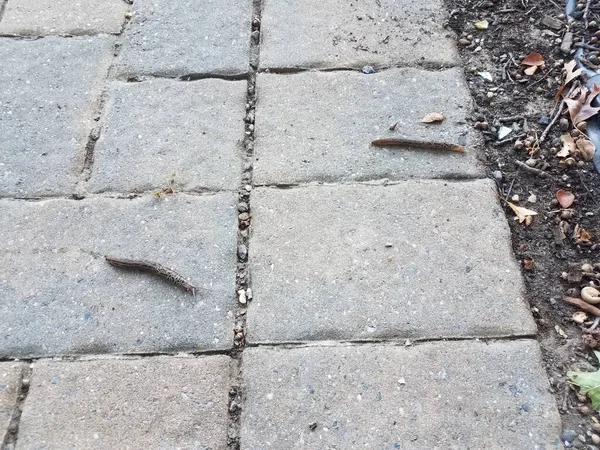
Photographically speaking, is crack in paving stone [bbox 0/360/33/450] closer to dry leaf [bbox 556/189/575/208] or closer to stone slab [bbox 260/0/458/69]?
stone slab [bbox 260/0/458/69]

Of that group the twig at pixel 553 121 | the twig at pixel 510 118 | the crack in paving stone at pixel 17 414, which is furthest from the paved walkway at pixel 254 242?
the twig at pixel 553 121

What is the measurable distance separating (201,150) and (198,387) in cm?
89

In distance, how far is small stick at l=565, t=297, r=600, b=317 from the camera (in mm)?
1793

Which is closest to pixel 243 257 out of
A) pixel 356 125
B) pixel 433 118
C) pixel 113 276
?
pixel 113 276

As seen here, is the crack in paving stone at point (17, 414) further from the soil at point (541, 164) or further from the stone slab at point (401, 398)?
the soil at point (541, 164)

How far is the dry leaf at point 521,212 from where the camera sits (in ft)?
6.61

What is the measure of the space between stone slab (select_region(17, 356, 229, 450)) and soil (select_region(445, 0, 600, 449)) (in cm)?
96

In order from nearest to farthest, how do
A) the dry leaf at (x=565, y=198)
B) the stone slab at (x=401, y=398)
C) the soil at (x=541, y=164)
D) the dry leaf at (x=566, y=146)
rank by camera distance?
1. the stone slab at (x=401, y=398)
2. the soil at (x=541, y=164)
3. the dry leaf at (x=565, y=198)
4. the dry leaf at (x=566, y=146)

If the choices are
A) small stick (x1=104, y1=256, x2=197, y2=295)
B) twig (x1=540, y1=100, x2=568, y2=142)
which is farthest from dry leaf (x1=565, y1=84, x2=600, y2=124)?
small stick (x1=104, y1=256, x2=197, y2=295)

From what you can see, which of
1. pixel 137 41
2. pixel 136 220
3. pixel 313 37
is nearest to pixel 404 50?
pixel 313 37

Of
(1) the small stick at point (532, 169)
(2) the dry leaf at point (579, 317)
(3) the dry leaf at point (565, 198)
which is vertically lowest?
(2) the dry leaf at point (579, 317)

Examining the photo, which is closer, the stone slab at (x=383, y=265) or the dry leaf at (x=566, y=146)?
the stone slab at (x=383, y=265)

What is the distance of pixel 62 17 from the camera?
2689mm

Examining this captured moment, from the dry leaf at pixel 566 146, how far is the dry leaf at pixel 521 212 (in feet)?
0.96
